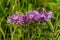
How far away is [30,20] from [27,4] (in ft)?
1.59

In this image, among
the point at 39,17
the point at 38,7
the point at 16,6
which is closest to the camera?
the point at 39,17

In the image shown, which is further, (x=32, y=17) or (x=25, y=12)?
(x=25, y=12)

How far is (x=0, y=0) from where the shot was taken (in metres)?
1.72

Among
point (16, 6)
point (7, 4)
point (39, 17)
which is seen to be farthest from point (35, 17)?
point (7, 4)

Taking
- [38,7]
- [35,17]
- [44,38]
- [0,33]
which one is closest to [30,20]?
[35,17]

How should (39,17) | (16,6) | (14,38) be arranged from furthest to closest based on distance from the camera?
1. (16,6)
2. (14,38)
3. (39,17)

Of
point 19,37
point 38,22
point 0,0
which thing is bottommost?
point 19,37

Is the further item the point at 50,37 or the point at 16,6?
the point at 16,6

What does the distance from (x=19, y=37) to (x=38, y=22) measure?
240mm

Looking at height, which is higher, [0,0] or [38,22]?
[0,0]

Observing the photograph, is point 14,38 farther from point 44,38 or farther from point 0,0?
point 0,0

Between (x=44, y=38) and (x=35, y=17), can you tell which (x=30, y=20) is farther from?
(x=44, y=38)

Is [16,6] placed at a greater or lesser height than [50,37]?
greater

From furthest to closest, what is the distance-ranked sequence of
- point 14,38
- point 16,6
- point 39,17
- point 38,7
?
point 38,7 < point 16,6 < point 14,38 < point 39,17
